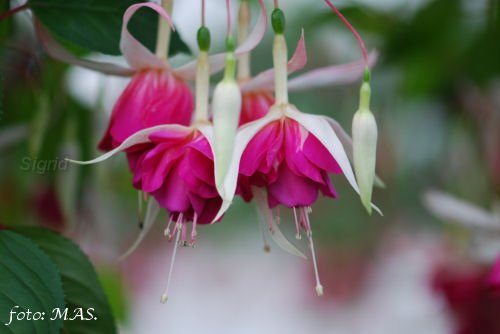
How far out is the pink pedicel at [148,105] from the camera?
58cm

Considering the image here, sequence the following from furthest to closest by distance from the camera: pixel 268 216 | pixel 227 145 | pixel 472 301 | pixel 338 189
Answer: pixel 338 189 → pixel 472 301 → pixel 268 216 → pixel 227 145

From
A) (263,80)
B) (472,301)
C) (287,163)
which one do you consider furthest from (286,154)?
(472,301)

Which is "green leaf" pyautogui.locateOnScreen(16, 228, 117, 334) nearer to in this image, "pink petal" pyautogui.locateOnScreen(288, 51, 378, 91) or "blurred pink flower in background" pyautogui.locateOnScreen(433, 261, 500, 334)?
"pink petal" pyautogui.locateOnScreen(288, 51, 378, 91)

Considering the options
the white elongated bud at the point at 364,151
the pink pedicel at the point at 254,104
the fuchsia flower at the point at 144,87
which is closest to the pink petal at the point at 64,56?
the fuchsia flower at the point at 144,87

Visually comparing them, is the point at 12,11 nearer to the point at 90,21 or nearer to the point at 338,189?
the point at 90,21

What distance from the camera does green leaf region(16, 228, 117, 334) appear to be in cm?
60

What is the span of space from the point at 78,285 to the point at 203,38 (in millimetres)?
238

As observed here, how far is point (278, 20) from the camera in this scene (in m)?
0.56

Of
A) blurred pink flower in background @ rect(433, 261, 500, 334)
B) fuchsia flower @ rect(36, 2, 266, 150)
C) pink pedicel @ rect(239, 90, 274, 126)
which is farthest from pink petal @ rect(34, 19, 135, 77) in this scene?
blurred pink flower in background @ rect(433, 261, 500, 334)

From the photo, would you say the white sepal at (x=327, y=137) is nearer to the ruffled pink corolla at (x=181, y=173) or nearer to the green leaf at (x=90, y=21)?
the ruffled pink corolla at (x=181, y=173)

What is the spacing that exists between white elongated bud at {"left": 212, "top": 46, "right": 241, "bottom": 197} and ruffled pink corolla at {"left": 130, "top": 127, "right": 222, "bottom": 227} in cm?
5

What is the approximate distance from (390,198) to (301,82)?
0.98 metres

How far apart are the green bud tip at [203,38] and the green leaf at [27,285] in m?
0.20

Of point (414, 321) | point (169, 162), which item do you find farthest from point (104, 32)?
point (414, 321)
